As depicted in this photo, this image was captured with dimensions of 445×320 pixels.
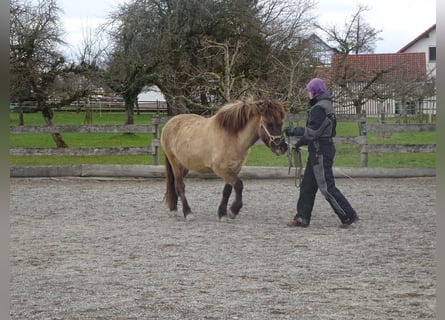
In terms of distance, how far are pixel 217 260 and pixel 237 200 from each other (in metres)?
1.95

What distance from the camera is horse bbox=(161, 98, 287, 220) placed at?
6359 millimetres

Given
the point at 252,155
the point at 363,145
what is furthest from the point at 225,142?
the point at 252,155

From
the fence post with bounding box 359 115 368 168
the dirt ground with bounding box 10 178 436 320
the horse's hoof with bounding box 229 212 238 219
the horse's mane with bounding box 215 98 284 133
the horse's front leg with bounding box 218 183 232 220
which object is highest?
the horse's mane with bounding box 215 98 284 133

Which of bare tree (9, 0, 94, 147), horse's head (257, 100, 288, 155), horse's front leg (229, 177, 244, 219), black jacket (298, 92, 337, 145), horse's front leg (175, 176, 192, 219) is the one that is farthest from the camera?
bare tree (9, 0, 94, 147)

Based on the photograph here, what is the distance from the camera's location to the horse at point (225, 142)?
250 inches

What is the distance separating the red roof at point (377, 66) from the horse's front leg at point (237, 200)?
40.8 feet

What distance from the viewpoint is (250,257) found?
4.97m

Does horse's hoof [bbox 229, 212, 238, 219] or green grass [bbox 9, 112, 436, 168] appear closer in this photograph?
horse's hoof [bbox 229, 212, 238, 219]

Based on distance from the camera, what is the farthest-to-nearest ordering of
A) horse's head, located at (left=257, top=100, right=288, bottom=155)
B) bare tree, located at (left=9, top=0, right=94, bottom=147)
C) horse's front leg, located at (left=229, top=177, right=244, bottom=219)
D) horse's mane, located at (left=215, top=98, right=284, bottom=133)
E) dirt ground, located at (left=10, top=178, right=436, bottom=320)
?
bare tree, located at (left=9, top=0, right=94, bottom=147)
horse's front leg, located at (left=229, top=177, right=244, bottom=219)
horse's mane, located at (left=215, top=98, right=284, bottom=133)
horse's head, located at (left=257, top=100, right=288, bottom=155)
dirt ground, located at (left=10, top=178, right=436, bottom=320)

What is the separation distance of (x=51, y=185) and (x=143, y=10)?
10.9 m

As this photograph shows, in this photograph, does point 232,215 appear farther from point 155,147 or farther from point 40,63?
point 40,63

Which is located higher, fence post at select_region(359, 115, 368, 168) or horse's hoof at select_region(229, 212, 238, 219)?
fence post at select_region(359, 115, 368, 168)

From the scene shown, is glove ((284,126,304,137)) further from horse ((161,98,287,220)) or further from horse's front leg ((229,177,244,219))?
horse's front leg ((229,177,244,219))

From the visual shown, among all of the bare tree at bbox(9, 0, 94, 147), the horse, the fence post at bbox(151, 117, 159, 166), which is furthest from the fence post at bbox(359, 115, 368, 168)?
the bare tree at bbox(9, 0, 94, 147)
